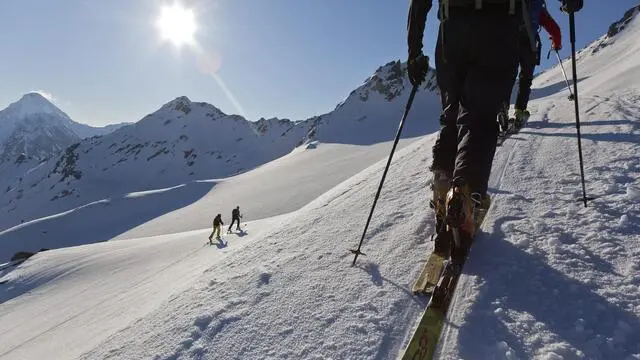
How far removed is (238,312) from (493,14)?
303 centimetres

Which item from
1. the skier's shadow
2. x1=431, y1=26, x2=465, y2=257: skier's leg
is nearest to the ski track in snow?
the skier's shadow

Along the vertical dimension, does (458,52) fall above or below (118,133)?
below

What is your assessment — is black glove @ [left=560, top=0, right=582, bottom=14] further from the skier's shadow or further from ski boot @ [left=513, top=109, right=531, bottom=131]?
ski boot @ [left=513, top=109, right=531, bottom=131]

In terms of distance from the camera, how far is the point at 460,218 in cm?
284

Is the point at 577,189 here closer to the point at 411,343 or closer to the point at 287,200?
the point at 411,343

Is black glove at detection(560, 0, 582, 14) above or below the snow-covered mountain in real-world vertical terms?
below

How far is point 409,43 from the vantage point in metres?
3.70

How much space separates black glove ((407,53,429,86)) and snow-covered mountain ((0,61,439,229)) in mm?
90929

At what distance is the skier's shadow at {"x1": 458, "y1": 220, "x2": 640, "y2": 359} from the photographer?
2264 millimetres

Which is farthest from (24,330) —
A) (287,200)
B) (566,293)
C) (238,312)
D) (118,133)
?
(118,133)

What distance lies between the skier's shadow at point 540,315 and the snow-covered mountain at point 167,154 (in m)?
92.0

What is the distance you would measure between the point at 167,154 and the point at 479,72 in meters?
177

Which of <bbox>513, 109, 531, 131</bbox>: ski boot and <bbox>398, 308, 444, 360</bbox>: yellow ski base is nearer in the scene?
<bbox>398, 308, 444, 360</bbox>: yellow ski base

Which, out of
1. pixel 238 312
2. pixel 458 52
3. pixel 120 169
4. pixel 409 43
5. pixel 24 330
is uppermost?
pixel 120 169
